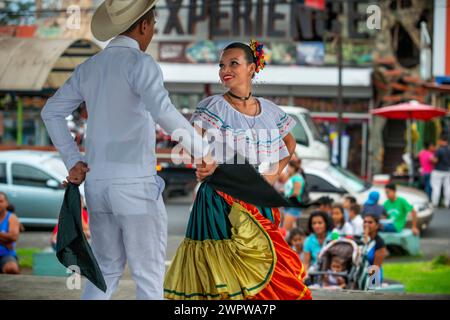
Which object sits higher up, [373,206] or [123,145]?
[123,145]

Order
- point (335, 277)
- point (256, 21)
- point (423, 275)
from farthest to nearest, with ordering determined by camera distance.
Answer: point (256, 21)
point (423, 275)
point (335, 277)

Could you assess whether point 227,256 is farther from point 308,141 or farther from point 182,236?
point 308,141

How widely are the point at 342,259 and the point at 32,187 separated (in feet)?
23.7

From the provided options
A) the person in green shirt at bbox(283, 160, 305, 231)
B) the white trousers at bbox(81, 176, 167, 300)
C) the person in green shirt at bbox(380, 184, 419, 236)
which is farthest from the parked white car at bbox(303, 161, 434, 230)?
the white trousers at bbox(81, 176, 167, 300)

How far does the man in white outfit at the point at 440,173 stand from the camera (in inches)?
747

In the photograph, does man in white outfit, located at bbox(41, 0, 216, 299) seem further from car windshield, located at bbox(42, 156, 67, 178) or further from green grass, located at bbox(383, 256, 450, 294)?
car windshield, located at bbox(42, 156, 67, 178)

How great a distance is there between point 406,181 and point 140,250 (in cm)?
1693

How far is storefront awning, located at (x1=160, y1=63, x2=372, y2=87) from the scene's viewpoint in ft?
66.2

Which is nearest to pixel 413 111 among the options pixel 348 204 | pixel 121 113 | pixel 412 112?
pixel 412 112

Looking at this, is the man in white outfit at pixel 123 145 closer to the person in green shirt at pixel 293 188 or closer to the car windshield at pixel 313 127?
the person in green shirt at pixel 293 188

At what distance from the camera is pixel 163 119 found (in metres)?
3.64

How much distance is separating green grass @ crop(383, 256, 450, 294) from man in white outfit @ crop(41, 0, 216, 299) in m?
5.49

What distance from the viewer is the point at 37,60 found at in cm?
657
